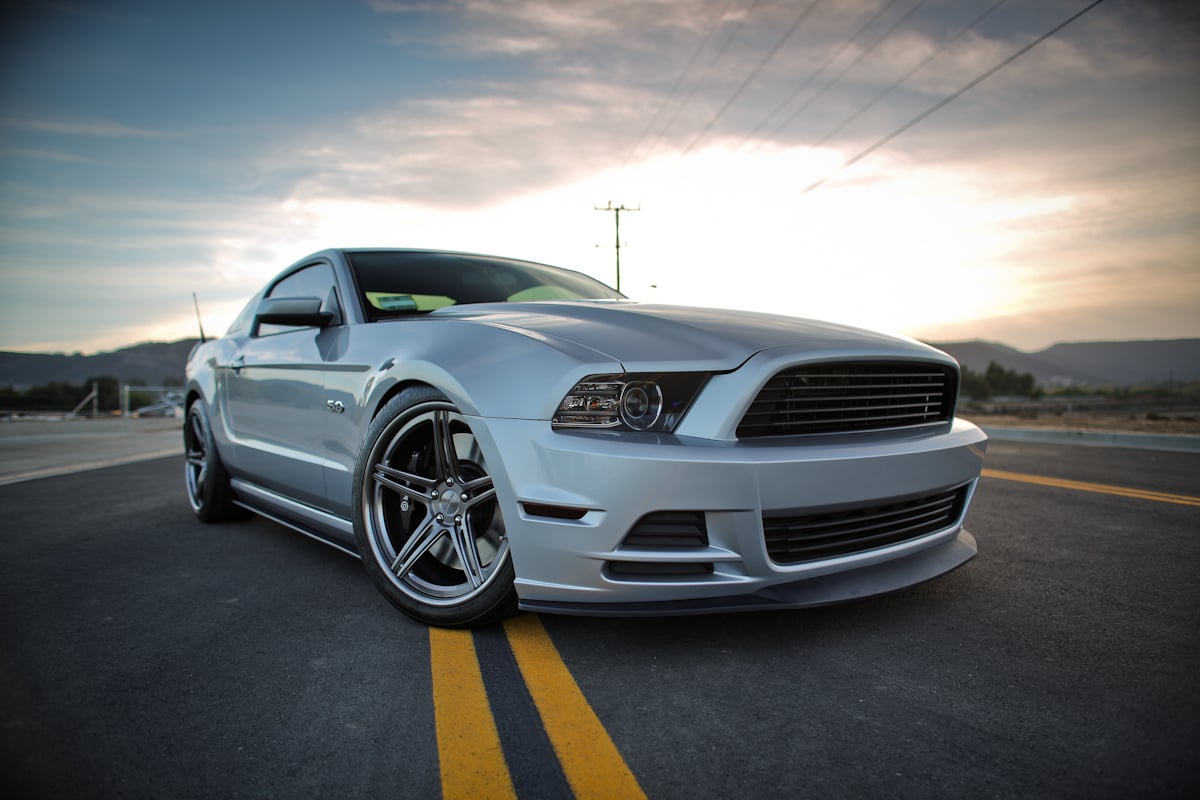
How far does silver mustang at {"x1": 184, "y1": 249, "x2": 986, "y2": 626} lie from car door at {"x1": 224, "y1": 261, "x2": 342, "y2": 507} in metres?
0.04

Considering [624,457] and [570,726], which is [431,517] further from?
[570,726]

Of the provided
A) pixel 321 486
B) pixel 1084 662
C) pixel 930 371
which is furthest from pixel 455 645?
pixel 930 371

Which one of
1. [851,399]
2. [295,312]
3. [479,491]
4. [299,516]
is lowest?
[299,516]

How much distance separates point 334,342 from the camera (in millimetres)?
2959

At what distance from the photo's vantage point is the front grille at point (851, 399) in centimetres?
206

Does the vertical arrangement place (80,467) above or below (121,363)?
below

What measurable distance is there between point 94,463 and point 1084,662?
9.19 meters

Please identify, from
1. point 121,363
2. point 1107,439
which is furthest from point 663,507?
point 121,363

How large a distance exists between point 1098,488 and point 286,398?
5.33 meters

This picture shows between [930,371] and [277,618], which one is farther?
[930,371]

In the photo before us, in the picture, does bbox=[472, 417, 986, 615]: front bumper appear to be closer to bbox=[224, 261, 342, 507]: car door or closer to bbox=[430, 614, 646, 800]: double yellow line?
bbox=[430, 614, 646, 800]: double yellow line

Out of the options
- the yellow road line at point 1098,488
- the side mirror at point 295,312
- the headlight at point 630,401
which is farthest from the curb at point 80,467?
the yellow road line at point 1098,488

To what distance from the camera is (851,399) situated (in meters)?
2.25

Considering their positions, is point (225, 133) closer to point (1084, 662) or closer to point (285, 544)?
point (285, 544)
